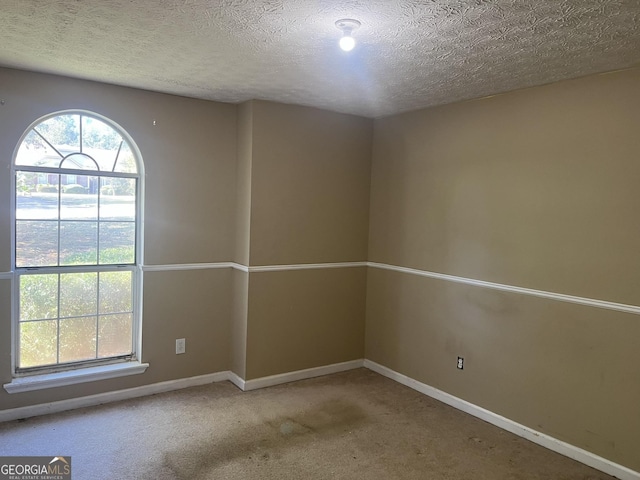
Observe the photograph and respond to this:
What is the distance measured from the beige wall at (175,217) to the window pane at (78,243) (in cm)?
36

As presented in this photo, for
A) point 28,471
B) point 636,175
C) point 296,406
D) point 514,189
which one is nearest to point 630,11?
point 636,175

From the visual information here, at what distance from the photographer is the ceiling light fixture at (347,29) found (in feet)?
6.91

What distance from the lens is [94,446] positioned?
2869mm

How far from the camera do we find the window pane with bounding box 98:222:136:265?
3.54m

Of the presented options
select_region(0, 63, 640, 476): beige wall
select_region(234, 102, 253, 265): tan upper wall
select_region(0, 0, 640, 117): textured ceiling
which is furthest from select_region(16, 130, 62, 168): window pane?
select_region(234, 102, 253, 265): tan upper wall

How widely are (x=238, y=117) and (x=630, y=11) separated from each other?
2.79m

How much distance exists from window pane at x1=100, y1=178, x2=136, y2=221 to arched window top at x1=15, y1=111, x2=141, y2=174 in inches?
3.5

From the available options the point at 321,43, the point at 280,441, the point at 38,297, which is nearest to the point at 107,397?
the point at 38,297

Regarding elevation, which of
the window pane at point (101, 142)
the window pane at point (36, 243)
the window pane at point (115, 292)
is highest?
the window pane at point (101, 142)

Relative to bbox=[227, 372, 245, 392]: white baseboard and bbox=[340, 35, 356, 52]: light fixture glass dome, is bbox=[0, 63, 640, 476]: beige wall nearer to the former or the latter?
bbox=[227, 372, 245, 392]: white baseboard

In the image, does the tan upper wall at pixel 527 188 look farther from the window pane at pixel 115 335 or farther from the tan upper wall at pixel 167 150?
the window pane at pixel 115 335

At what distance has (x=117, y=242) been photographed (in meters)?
3.60

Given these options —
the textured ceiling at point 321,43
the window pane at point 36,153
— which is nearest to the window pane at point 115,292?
the window pane at point 36,153

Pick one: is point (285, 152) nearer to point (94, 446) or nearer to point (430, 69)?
point (430, 69)
